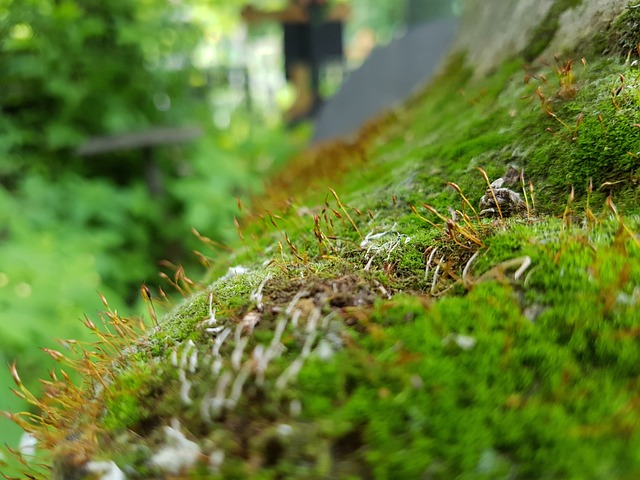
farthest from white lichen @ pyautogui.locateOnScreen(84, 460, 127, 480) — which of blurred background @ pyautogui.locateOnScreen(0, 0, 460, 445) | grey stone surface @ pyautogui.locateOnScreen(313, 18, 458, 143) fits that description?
grey stone surface @ pyautogui.locateOnScreen(313, 18, 458, 143)

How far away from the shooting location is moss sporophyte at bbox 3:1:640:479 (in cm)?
92

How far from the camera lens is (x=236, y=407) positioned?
1.07 m

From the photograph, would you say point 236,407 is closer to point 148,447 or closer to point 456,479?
point 148,447

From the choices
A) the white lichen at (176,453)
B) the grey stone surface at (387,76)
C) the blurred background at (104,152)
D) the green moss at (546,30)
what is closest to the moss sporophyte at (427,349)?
the white lichen at (176,453)

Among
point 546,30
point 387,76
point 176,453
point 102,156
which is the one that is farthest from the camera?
point 387,76

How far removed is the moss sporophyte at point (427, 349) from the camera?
0.92 m

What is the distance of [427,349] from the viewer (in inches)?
43.2

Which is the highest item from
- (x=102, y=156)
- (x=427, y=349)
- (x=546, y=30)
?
(x=546, y=30)

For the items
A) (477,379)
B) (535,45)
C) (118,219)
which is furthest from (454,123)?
(118,219)

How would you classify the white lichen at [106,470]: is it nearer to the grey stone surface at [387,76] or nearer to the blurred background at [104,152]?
the blurred background at [104,152]

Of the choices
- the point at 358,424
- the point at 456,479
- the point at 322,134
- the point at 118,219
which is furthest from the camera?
the point at 322,134

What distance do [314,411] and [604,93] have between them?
1.86m

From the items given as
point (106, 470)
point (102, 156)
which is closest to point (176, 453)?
point (106, 470)

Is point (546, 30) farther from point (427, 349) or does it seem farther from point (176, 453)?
point (176, 453)
